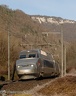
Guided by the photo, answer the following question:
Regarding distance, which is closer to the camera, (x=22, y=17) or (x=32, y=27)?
(x=32, y=27)

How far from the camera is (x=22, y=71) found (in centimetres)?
2800

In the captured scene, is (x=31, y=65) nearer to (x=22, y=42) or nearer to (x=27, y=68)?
(x=27, y=68)

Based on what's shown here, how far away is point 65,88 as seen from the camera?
1434cm

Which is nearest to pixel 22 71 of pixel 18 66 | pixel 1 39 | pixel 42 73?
pixel 18 66

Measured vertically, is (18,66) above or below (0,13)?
below

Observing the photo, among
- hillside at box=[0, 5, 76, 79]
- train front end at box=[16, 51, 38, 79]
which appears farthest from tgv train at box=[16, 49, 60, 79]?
hillside at box=[0, 5, 76, 79]

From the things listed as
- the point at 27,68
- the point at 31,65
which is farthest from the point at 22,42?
the point at 27,68

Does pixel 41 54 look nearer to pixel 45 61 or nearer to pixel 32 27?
pixel 45 61

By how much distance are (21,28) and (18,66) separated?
123614 millimetres

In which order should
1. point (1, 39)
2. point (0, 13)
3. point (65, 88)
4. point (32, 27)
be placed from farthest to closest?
point (32, 27), point (0, 13), point (1, 39), point (65, 88)

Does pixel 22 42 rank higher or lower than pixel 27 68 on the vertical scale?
higher

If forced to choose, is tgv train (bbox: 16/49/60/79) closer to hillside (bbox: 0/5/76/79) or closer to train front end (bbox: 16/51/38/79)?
train front end (bbox: 16/51/38/79)

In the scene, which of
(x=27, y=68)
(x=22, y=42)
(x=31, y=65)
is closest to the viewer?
(x=27, y=68)

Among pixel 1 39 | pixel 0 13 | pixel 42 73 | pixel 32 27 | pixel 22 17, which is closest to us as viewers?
pixel 42 73
